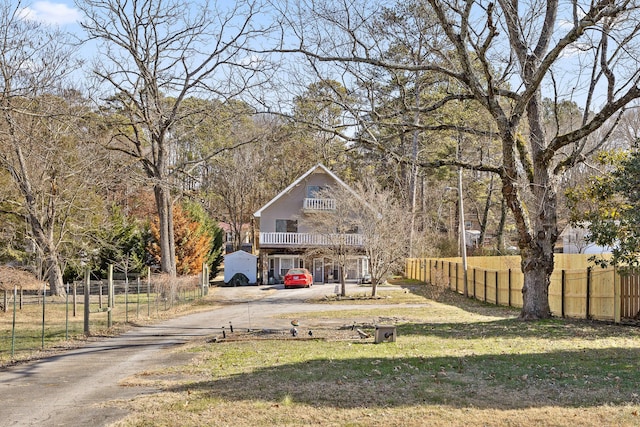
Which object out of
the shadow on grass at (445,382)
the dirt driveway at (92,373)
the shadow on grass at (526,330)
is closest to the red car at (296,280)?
the dirt driveway at (92,373)

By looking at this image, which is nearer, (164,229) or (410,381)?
(410,381)

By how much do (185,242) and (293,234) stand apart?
366 inches

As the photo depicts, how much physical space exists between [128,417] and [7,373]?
5404mm

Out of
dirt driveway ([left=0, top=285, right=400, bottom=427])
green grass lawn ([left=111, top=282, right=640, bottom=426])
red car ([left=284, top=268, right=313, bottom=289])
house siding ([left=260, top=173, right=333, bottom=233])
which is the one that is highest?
house siding ([left=260, top=173, right=333, bottom=233])

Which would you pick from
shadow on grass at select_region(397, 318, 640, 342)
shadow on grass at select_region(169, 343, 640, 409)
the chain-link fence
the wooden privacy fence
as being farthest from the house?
shadow on grass at select_region(169, 343, 640, 409)

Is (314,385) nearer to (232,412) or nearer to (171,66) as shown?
(232,412)

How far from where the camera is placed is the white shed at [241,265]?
4994cm

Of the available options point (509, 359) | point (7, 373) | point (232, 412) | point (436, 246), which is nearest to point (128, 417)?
point (232, 412)

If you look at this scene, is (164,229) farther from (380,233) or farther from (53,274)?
(380,233)

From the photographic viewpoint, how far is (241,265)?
50.1 metres

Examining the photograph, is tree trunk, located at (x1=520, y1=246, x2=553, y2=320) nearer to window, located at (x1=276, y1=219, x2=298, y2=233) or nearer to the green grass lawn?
the green grass lawn

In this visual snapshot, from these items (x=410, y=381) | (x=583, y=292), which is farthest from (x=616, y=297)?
(x=410, y=381)

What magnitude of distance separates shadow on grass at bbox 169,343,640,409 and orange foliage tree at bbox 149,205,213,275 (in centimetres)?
3340

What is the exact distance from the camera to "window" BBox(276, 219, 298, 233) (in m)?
52.5
